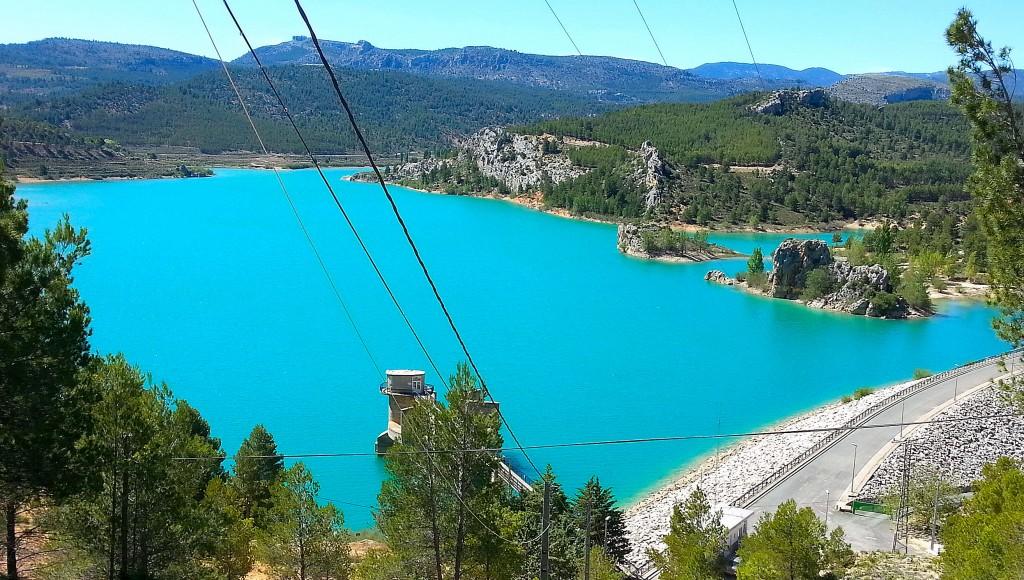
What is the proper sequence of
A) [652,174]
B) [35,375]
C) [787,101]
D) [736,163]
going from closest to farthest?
[35,375] → [652,174] → [736,163] → [787,101]

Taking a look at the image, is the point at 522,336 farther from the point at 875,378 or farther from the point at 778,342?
the point at 875,378

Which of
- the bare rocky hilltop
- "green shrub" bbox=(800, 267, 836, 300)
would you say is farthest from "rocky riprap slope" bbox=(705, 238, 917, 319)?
the bare rocky hilltop

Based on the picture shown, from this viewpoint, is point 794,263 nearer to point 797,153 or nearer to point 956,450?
point 956,450

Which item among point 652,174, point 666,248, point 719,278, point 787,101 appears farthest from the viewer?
point 787,101

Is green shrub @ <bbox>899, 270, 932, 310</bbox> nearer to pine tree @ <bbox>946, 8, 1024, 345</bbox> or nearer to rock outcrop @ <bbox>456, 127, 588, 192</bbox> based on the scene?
pine tree @ <bbox>946, 8, 1024, 345</bbox>

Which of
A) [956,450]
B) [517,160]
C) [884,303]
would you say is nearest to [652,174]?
[517,160]

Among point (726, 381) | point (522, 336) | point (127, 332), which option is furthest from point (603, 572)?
point (127, 332)

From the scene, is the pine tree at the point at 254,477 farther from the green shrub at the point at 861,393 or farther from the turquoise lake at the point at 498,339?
the green shrub at the point at 861,393

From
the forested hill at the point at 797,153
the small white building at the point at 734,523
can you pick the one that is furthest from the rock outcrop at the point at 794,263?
the small white building at the point at 734,523
